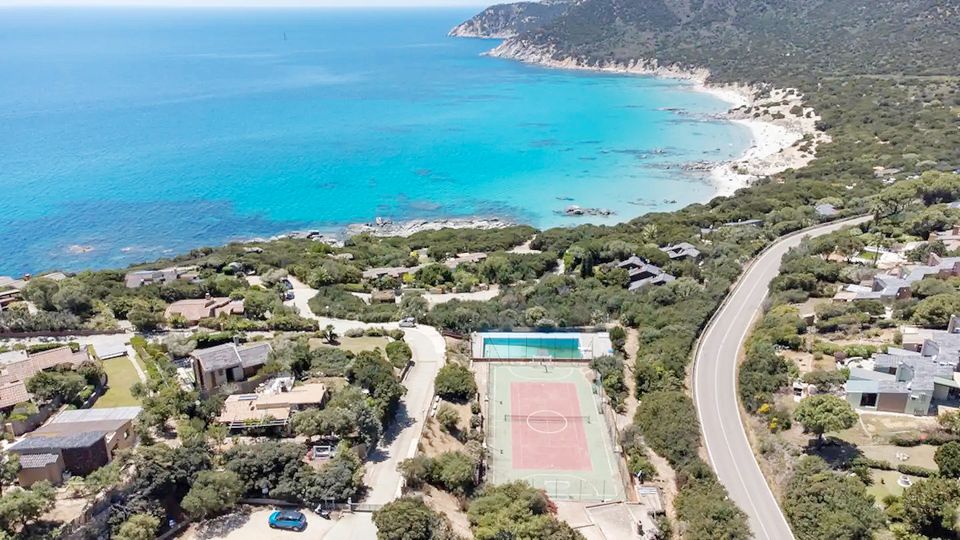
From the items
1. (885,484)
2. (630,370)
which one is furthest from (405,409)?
(885,484)

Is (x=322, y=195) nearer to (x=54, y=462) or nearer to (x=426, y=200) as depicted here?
(x=426, y=200)

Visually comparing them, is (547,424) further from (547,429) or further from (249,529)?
(249,529)

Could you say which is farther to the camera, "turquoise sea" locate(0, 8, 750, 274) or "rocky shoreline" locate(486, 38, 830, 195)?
"rocky shoreline" locate(486, 38, 830, 195)

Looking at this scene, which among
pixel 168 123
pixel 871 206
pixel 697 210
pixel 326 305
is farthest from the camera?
pixel 168 123

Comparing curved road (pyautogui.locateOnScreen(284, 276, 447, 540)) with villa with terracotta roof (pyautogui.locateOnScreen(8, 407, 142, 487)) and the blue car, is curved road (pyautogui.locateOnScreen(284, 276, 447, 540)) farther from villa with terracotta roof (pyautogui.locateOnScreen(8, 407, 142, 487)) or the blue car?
villa with terracotta roof (pyautogui.locateOnScreen(8, 407, 142, 487))

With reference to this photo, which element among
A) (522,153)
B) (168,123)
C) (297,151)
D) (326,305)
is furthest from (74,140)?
(326,305)

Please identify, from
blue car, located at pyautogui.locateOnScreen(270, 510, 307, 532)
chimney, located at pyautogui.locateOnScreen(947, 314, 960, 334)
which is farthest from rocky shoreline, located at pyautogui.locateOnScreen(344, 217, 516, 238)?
blue car, located at pyautogui.locateOnScreen(270, 510, 307, 532)
